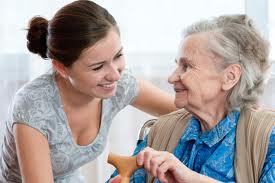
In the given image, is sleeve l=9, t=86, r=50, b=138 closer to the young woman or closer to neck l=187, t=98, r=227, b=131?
the young woman

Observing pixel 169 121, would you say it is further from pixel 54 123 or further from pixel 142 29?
pixel 142 29

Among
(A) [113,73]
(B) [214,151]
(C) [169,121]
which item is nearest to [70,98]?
(A) [113,73]

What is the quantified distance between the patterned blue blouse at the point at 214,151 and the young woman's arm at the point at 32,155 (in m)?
0.30

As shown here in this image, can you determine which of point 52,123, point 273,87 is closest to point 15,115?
point 52,123

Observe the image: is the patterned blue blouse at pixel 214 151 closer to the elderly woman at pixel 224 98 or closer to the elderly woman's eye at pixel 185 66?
the elderly woman at pixel 224 98

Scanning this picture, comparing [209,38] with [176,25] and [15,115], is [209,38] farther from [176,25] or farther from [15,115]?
[176,25]

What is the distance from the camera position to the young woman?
1.83 m

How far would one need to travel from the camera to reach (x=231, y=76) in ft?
5.47

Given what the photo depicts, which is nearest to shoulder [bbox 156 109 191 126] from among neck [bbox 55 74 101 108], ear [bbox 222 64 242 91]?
ear [bbox 222 64 242 91]

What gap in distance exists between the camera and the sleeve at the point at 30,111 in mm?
1896

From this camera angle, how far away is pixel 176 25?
9.50 ft

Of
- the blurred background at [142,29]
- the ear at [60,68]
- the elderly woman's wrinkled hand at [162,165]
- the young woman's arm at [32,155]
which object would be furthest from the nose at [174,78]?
the blurred background at [142,29]

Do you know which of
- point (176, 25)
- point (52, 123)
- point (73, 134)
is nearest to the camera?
point (52, 123)

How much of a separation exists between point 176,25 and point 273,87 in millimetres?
595
